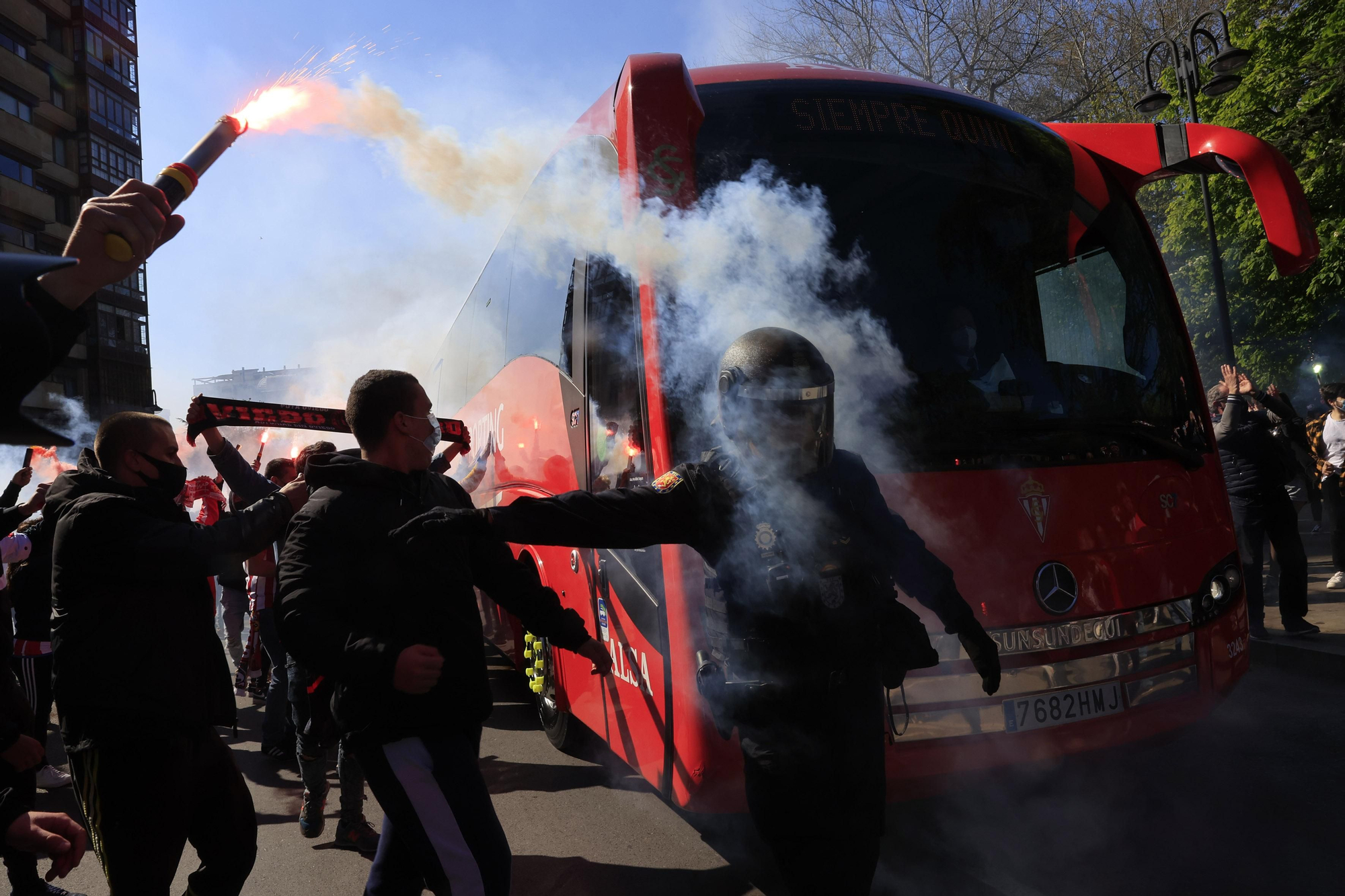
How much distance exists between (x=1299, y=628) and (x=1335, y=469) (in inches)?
86.5

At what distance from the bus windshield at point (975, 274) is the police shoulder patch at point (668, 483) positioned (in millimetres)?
1161

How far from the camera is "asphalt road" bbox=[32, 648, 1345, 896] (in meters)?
3.32

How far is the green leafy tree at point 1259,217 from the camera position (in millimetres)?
16484

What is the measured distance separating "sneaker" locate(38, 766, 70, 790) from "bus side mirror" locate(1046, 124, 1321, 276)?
6373mm

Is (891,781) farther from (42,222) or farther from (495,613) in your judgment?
(42,222)

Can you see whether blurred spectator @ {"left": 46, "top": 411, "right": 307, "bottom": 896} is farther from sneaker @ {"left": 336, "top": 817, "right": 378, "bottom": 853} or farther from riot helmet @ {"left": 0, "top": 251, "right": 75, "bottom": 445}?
riot helmet @ {"left": 0, "top": 251, "right": 75, "bottom": 445}

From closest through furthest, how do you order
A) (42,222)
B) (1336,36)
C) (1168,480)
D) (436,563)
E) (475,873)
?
(475,873) < (436,563) < (1168,480) < (1336,36) < (42,222)

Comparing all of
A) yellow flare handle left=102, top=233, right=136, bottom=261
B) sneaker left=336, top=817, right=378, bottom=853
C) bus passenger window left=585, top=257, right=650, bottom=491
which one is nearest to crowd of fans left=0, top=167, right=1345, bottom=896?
bus passenger window left=585, top=257, right=650, bottom=491

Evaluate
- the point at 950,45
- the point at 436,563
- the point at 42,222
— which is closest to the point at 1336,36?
the point at 950,45

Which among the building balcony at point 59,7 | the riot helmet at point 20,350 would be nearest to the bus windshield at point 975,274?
the riot helmet at point 20,350

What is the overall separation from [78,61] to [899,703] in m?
47.0

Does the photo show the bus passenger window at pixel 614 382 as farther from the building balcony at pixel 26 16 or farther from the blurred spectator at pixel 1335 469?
the building balcony at pixel 26 16

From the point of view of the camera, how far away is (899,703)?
10.0 ft

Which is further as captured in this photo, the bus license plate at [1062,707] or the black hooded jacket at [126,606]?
the bus license plate at [1062,707]
